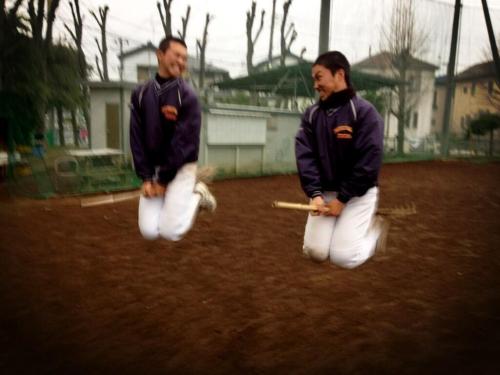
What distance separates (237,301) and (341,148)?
1.95 meters

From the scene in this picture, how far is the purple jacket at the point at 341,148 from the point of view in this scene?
2.67 metres

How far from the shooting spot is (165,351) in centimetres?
320

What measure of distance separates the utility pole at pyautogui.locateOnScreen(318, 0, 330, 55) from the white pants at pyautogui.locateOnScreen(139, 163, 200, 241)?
1275mm

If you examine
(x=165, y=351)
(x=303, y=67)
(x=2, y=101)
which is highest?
(x=303, y=67)

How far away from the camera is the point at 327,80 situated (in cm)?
261

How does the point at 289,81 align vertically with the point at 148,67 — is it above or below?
above

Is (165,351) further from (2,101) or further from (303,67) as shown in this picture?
(303,67)

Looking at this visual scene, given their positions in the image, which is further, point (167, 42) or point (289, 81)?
point (289, 81)

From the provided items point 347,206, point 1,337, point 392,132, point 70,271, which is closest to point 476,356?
point 347,206

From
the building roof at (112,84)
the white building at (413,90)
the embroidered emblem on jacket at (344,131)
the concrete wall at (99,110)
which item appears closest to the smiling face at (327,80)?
the embroidered emblem on jacket at (344,131)

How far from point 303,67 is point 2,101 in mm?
7802

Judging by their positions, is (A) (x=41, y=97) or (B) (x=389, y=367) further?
(A) (x=41, y=97)

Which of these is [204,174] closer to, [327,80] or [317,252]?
[317,252]

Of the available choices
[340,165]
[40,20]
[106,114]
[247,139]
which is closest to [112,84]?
[106,114]
